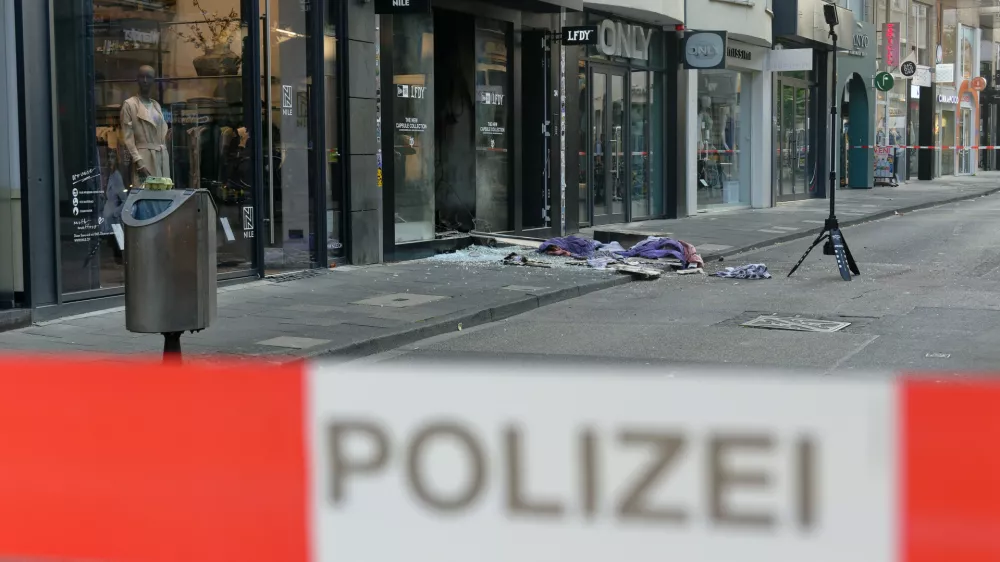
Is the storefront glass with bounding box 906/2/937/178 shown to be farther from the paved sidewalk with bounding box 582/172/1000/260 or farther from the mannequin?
the mannequin

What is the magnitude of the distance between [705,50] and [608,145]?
2704mm

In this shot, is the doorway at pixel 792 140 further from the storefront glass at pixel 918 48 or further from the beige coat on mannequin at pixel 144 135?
the beige coat on mannequin at pixel 144 135

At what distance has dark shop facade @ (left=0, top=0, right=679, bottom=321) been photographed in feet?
32.7

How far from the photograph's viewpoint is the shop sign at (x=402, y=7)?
1375cm

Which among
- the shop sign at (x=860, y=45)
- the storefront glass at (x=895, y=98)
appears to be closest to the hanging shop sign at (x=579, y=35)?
the shop sign at (x=860, y=45)

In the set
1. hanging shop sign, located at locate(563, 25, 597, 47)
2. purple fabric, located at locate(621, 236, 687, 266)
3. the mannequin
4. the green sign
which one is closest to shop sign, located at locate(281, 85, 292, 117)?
the mannequin

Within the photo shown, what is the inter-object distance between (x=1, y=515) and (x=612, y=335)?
7466 mm

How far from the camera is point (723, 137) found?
85.6 ft

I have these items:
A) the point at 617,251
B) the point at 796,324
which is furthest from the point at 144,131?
the point at 617,251

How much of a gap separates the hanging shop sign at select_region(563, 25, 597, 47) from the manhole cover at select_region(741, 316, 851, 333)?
8265 millimetres

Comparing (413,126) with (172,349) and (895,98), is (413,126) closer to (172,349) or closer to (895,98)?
(172,349)

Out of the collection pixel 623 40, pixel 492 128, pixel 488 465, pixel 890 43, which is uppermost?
pixel 890 43

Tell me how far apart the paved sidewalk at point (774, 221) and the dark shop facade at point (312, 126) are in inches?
50.3

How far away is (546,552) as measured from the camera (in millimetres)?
2168
